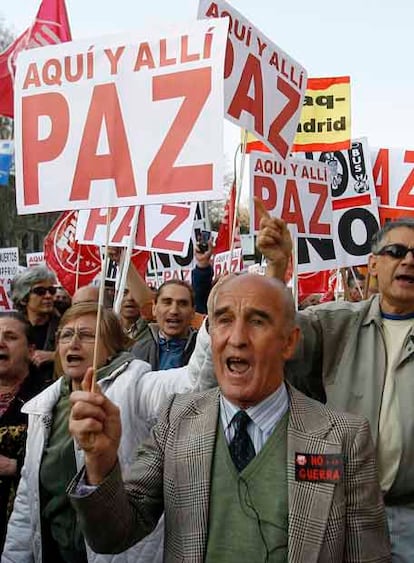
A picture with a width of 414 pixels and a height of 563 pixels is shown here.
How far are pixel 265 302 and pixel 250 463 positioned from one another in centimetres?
42

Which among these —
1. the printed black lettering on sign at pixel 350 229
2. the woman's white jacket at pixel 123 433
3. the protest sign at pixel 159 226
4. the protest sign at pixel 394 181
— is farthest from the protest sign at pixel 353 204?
the woman's white jacket at pixel 123 433

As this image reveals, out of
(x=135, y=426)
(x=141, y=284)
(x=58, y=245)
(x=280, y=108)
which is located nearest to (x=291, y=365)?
(x=135, y=426)

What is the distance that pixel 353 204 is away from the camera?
7.51 m

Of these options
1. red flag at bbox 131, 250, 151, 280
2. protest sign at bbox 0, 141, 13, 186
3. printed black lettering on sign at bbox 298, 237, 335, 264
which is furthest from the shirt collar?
protest sign at bbox 0, 141, 13, 186

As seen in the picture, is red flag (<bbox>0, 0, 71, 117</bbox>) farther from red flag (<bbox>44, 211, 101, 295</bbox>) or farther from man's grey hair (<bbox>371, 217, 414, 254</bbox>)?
man's grey hair (<bbox>371, 217, 414, 254</bbox>)

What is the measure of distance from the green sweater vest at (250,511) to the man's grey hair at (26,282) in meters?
3.47

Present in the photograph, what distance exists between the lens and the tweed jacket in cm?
197

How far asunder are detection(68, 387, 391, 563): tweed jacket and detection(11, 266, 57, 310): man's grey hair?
3266 millimetres

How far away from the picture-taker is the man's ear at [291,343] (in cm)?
220

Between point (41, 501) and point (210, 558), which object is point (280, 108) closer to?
point (41, 501)

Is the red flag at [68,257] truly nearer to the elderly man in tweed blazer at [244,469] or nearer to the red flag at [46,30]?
the red flag at [46,30]

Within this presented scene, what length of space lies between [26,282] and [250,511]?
11.8ft

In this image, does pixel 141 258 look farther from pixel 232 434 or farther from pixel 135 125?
pixel 232 434

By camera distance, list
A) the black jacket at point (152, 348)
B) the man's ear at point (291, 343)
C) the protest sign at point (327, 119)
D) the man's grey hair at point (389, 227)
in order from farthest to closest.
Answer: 1. the protest sign at point (327, 119)
2. the black jacket at point (152, 348)
3. the man's grey hair at point (389, 227)
4. the man's ear at point (291, 343)
